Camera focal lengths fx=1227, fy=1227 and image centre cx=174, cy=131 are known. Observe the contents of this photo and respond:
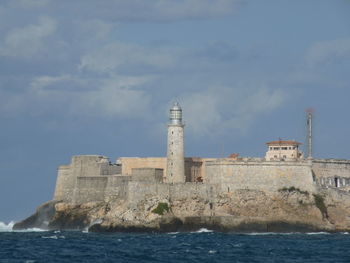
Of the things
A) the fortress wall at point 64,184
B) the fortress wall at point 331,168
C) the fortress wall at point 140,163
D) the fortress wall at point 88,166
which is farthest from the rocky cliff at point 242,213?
the fortress wall at point 64,184

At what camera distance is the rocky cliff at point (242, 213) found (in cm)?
8038

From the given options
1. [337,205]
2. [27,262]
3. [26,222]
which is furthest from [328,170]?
[27,262]

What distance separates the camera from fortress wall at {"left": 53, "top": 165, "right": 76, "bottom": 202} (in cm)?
8889

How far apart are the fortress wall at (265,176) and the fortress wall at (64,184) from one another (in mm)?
11855

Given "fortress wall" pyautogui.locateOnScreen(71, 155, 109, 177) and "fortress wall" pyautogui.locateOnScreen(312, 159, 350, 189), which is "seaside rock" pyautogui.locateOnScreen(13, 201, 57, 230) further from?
"fortress wall" pyautogui.locateOnScreen(312, 159, 350, 189)

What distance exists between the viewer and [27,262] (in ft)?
202

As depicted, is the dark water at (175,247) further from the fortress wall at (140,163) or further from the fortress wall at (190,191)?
the fortress wall at (140,163)

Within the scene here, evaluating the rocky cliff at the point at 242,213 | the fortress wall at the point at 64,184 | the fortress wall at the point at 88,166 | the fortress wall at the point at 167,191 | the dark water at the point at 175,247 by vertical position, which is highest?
the fortress wall at the point at 88,166

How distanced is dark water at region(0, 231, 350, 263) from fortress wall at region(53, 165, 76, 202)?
20.2 ft

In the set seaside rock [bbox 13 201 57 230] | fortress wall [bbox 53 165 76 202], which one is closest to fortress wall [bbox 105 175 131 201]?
fortress wall [bbox 53 165 76 202]

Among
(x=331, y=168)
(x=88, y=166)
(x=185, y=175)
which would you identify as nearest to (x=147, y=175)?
(x=185, y=175)

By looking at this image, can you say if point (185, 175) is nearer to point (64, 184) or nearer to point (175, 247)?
point (64, 184)

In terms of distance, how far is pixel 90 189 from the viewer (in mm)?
86562

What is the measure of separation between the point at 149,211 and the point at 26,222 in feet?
47.6
